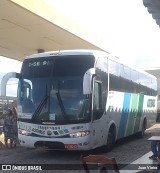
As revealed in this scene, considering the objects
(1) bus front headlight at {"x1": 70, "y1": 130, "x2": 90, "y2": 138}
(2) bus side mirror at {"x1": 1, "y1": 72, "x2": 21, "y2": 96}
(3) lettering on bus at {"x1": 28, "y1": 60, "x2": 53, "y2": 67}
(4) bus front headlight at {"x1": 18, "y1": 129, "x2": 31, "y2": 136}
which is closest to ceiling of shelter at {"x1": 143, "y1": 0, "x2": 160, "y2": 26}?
(3) lettering on bus at {"x1": 28, "y1": 60, "x2": 53, "y2": 67}

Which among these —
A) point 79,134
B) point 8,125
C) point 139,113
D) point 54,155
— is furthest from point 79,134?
point 139,113

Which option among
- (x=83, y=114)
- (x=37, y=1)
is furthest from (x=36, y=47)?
(x=83, y=114)

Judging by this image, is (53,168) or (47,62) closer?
(53,168)

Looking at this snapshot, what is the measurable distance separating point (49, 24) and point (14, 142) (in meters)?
5.20

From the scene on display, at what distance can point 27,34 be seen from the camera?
18.5 metres

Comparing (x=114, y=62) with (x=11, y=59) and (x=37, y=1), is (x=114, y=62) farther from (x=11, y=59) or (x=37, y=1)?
(x=11, y=59)

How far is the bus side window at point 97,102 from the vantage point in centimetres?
1128

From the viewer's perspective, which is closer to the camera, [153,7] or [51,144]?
[153,7]

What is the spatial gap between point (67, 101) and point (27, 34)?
323 inches

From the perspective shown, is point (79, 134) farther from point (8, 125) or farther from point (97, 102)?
point (8, 125)

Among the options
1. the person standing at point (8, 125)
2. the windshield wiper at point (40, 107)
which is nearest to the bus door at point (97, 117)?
the windshield wiper at point (40, 107)

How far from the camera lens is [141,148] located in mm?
14094

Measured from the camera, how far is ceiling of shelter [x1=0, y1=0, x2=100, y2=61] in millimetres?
14773

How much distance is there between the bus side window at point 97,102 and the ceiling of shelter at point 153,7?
2573mm
